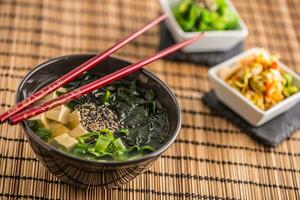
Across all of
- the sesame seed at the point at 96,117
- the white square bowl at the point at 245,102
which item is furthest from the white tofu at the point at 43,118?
the white square bowl at the point at 245,102

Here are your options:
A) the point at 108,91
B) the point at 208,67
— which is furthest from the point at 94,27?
the point at 108,91

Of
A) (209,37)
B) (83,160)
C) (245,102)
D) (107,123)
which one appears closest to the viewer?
(83,160)

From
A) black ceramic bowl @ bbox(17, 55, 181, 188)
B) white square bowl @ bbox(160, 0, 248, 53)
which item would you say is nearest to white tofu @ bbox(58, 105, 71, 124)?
black ceramic bowl @ bbox(17, 55, 181, 188)

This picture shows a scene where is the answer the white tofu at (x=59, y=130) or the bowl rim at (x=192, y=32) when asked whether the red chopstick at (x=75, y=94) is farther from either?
the bowl rim at (x=192, y=32)

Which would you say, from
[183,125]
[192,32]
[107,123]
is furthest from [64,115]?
[192,32]

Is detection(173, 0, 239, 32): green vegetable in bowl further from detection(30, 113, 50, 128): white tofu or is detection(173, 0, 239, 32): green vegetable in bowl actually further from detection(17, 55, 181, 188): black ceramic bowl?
detection(30, 113, 50, 128): white tofu

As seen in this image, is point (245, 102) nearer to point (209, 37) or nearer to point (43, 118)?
point (209, 37)
